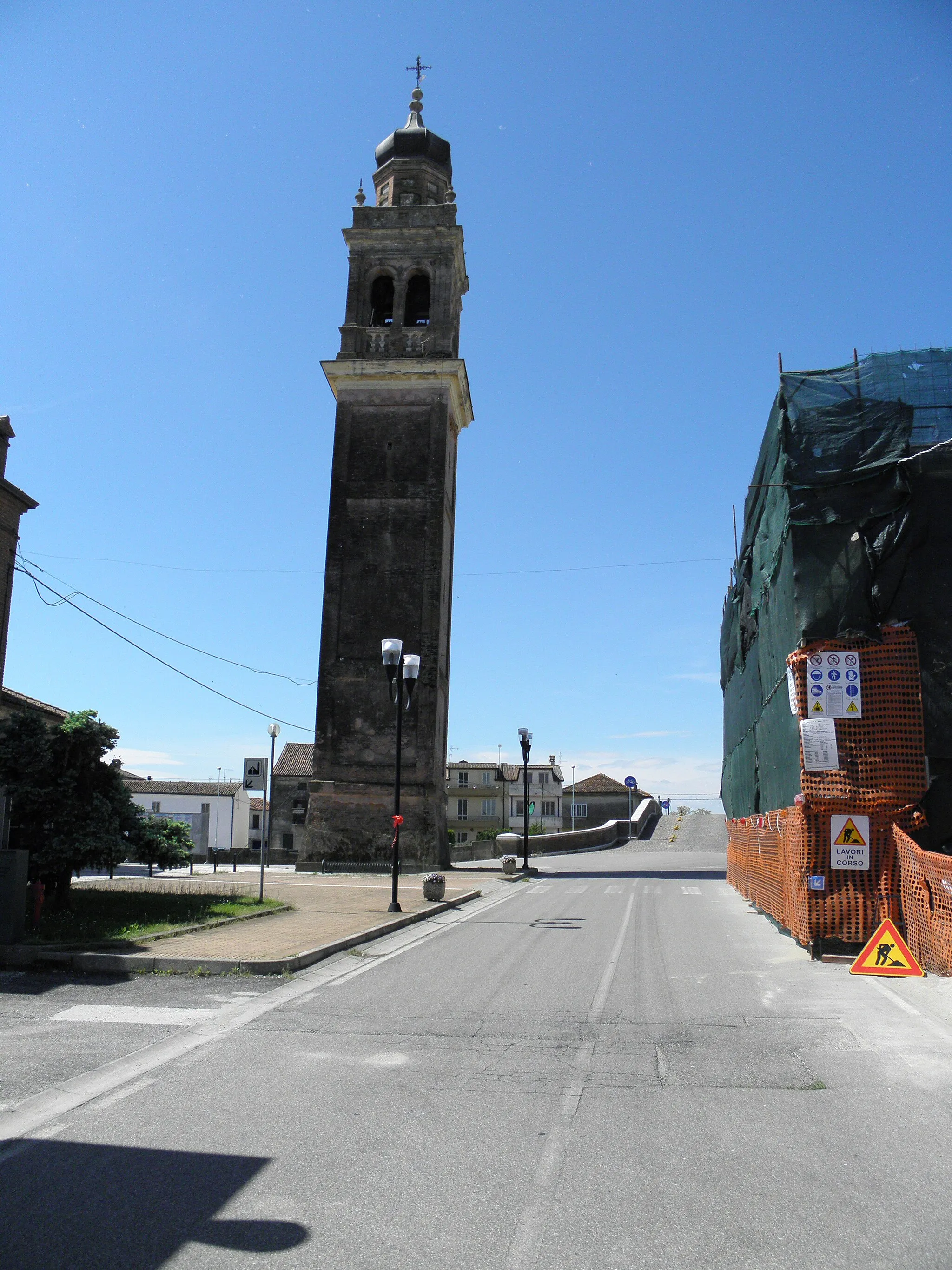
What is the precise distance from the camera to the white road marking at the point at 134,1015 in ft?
27.0

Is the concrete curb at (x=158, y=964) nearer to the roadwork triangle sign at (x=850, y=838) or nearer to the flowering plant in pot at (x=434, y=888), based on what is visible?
the roadwork triangle sign at (x=850, y=838)

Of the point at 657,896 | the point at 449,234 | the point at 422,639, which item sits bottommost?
the point at 657,896

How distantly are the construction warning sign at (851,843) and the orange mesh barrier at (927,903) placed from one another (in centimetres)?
35

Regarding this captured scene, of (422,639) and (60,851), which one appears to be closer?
(60,851)

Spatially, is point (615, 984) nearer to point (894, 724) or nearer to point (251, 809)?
point (894, 724)

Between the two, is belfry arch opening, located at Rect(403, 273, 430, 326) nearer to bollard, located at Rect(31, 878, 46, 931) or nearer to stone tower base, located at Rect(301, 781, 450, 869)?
stone tower base, located at Rect(301, 781, 450, 869)

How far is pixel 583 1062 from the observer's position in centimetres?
714

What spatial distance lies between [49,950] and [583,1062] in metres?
6.70

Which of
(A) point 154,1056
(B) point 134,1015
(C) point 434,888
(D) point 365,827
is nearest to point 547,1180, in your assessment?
(A) point 154,1056

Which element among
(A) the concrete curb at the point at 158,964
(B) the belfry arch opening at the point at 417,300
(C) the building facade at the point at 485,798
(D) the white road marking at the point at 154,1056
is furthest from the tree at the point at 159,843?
(C) the building facade at the point at 485,798

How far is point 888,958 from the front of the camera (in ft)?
35.2

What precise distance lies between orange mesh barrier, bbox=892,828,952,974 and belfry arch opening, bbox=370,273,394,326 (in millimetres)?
32563

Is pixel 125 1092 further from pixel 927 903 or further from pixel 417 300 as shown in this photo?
pixel 417 300

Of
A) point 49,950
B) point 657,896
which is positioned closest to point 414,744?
point 657,896
